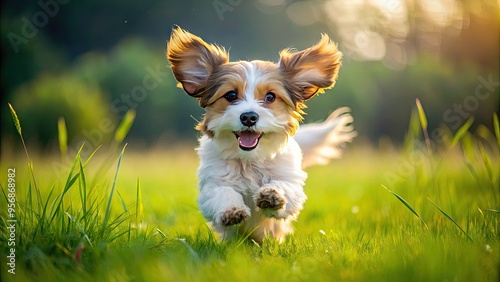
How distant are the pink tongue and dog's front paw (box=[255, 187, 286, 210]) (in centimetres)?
32

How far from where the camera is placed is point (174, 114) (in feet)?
52.1

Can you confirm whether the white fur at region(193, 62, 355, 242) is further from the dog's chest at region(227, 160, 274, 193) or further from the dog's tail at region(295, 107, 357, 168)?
the dog's tail at region(295, 107, 357, 168)

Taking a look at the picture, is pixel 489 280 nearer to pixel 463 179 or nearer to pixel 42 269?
pixel 42 269

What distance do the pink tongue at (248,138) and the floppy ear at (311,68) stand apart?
554 millimetres

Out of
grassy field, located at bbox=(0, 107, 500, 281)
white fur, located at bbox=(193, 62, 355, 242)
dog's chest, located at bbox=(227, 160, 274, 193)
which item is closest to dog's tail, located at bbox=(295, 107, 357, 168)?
grassy field, located at bbox=(0, 107, 500, 281)

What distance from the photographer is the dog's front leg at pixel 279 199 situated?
3.42 m

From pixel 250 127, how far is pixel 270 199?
48 cm

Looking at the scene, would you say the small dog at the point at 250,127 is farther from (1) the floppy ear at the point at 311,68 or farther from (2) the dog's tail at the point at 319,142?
(2) the dog's tail at the point at 319,142

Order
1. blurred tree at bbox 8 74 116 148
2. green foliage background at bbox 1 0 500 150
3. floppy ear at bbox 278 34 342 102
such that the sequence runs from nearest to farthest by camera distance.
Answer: floppy ear at bbox 278 34 342 102, blurred tree at bbox 8 74 116 148, green foliage background at bbox 1 0 500 150

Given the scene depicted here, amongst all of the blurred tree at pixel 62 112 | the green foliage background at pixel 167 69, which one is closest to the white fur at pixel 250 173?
the blurred tree at pixel 62 112

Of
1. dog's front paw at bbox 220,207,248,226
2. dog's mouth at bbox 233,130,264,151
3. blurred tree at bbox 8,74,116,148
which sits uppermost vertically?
dog's mouth at bbox 233,130,264,151

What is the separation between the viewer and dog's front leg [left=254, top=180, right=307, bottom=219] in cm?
342

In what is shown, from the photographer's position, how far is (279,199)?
3.42 meters

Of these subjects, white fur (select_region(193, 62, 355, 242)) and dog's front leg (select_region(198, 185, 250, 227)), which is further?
white fur (select_region(193, 62, 355, 242))
